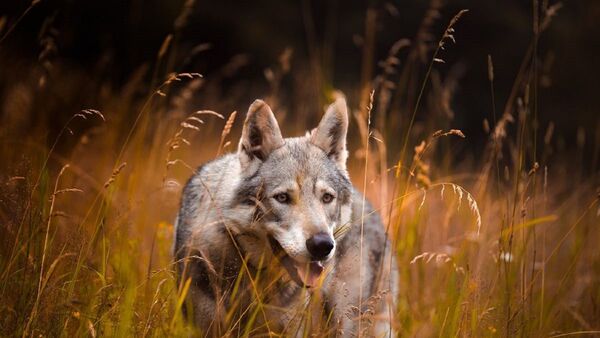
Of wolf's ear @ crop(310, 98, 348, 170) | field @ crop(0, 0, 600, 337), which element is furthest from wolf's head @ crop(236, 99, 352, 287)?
field @ crop(0, 0, 600, 337)

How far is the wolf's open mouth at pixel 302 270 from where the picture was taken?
120 inches

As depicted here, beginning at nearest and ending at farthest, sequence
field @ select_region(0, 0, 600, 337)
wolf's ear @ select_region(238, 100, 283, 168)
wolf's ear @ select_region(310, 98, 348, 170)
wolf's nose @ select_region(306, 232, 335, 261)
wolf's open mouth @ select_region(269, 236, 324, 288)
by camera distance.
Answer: field @ select_region(0, 0, 600, 337) → wolf's nose @ select_region(306, 232, 335, 261) → wolf's open mouth @ select_region(269, 236, 324, 288) → wolf's ear @ select_region(238, 100, 283, 168) → wolf's ear @ select_region(310, 98, 348, 170)

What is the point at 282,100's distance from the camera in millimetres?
11164

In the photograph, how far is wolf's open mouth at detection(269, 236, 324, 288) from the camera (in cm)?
305

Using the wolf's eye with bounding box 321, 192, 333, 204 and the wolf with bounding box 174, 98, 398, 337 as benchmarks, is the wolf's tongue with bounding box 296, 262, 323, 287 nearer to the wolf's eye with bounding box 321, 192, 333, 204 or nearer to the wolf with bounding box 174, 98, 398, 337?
the wolf with bounding box 174, 98, 398, 337

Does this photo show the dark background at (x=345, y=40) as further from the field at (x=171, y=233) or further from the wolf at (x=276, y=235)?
the wolf at (x=276, y=235)

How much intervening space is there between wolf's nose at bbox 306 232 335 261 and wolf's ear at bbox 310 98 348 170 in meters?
0.81

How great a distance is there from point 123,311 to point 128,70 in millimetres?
7490

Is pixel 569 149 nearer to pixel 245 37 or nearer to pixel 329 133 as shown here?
pixel 245 37

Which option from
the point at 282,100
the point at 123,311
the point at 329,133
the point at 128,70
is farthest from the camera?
the point at 282,100

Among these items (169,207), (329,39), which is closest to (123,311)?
(169,207)

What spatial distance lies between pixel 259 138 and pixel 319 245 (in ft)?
2.74

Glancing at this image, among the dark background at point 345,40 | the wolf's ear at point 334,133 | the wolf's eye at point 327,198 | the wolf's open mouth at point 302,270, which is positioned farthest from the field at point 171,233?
the dark background at point 345,40

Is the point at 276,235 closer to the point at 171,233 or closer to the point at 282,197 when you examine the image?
the point at 282,197
